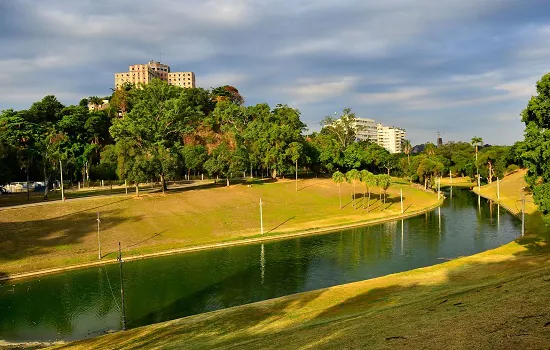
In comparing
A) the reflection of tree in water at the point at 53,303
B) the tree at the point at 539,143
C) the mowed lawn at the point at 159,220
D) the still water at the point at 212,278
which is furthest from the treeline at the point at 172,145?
the reflection of tree in water at the point at 53,303

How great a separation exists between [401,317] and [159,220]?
59.0 metres

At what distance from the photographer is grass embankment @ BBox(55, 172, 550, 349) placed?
16.2 metres

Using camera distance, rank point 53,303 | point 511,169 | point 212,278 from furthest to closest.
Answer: point 511,169, point 212,278, point 53,303

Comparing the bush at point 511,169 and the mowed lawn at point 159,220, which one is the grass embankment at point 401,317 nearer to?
the mowed lawn at point 159,220

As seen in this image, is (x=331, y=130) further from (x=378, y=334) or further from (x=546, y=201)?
(x=378, y=334)

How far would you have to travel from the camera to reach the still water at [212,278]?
37906 millimetres

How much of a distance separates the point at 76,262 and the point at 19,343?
73.2ft

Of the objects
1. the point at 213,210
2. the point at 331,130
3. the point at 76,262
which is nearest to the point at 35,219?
the point at 76,262

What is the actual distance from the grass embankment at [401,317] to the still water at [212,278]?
19.8 ft

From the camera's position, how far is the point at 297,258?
5516 cm

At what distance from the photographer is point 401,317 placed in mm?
21656

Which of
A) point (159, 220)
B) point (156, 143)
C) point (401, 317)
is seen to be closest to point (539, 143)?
point (401, 317)

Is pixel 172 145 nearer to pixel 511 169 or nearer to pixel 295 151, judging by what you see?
pixel 295 151

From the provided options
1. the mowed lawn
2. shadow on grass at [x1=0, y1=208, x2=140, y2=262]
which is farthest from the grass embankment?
shadow on grass at [x1=0, y1=208, x2=140, y2=262]
